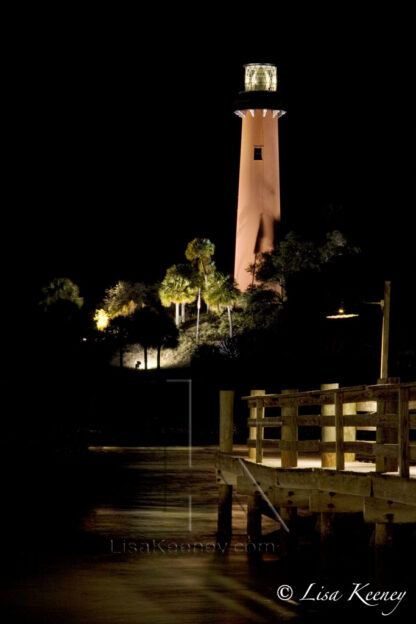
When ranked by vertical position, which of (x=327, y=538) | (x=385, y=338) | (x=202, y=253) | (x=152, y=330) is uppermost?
(x=202, y=253)

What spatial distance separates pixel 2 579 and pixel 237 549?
14.7 feet

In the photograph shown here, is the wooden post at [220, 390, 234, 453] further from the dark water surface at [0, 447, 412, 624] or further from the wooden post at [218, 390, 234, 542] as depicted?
the dark water surface at [0, 447, 412, 624]

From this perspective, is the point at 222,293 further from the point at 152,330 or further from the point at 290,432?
the point at 290,432

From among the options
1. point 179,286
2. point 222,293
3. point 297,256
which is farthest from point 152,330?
point 297,256

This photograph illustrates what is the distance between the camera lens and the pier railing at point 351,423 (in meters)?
13.5

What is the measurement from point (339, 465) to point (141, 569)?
15.4ft

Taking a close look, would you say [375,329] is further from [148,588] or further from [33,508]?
[148,588]

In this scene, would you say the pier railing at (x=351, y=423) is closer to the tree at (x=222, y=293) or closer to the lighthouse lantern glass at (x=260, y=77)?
the tree at (x=222, y=293)

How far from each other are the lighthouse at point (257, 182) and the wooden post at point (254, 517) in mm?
58367

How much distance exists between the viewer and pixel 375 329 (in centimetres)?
6994

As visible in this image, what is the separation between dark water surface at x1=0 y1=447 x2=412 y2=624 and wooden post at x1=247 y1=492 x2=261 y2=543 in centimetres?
33

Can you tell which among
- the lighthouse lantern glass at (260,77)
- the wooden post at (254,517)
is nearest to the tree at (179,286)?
→ the lighthouse lantern glass at (260,77)

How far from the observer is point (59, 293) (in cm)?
8231

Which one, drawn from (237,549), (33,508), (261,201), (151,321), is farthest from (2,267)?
(237,549)
